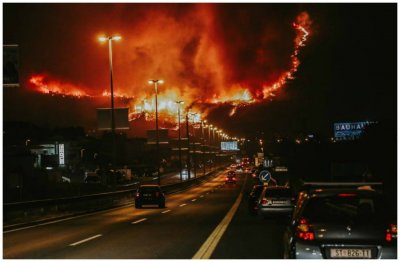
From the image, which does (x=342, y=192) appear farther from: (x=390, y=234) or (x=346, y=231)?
(x=390, y=234)

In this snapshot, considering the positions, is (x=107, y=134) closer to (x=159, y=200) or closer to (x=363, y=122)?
(x=363, y=122)

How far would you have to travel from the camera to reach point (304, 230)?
938 cm

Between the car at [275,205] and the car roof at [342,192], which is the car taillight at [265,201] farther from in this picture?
the car roof at [342,192]

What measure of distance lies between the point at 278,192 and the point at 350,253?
55.9 feet

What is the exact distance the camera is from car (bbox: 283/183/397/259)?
9.20 metres

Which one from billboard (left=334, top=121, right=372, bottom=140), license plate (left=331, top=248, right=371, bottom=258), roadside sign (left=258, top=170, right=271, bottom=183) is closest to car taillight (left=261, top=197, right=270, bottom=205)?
roadside sign (left=258, top=170, right=271, bottom=183)

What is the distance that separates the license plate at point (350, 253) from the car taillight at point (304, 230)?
1.31 ft

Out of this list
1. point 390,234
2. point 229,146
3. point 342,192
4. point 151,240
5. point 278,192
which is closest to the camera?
point 390,234

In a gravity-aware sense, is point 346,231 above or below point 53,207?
above

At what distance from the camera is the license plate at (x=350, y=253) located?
30.2ft

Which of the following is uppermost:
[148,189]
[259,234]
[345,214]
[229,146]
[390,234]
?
[229,146]

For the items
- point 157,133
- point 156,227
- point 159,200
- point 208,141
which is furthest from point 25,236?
point 208,141

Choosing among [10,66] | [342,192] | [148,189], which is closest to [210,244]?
[342,192]

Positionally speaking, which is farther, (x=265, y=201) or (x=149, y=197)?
(x=149, y=197)
